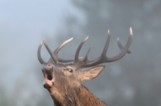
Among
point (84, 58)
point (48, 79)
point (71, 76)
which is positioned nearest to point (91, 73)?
point (84, 58)

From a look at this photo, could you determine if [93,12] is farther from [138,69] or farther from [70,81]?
[70,81]

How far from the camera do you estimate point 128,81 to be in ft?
57.3

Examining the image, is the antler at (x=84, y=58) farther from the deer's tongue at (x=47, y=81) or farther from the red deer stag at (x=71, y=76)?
the deer's tongue at (x=47, y=81)

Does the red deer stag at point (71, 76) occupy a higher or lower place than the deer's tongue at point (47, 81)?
lower

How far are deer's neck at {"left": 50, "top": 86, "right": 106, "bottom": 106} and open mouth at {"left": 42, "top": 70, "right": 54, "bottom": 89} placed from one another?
0.65 ft

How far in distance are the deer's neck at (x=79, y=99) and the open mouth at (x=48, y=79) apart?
0.65 ft

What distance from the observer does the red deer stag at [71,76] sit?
6102 millimetres

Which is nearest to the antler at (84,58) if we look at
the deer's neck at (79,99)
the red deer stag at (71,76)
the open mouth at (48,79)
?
the red deer stag at (71,76)

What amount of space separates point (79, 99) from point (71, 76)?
23 cm

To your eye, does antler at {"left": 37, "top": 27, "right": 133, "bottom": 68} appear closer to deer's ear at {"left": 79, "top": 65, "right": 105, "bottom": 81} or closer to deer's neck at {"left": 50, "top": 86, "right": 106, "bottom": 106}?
deer's ear at {"left": 79, "top": 65, "right": 105, "bottom": 81}

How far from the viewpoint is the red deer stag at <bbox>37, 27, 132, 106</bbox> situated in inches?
240

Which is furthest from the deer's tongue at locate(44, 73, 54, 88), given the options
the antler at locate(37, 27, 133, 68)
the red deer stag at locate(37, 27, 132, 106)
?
the antler at locate(37, 27, 133, 68)

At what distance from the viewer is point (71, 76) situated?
6.39m

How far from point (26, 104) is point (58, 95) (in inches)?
382
